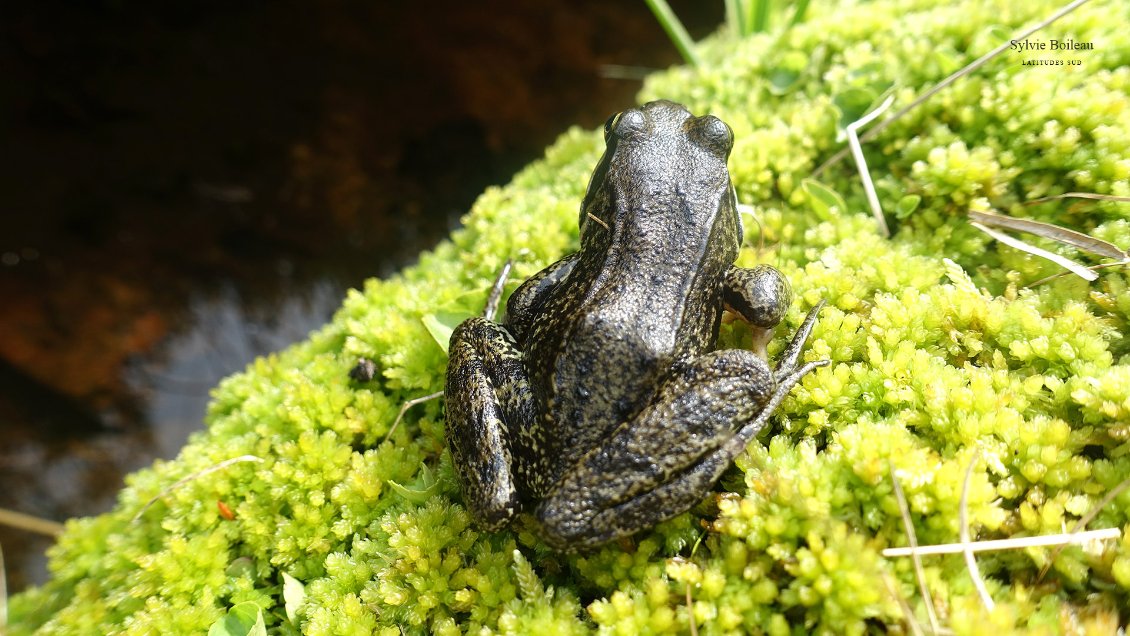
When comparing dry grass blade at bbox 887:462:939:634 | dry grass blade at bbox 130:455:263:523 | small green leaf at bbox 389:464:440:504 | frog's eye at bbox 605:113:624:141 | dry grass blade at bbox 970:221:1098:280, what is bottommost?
dry grass blade at bbox 887:462:939:634

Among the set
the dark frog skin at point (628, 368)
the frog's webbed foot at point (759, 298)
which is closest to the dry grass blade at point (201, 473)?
the dark frog skin at point (628, 368)

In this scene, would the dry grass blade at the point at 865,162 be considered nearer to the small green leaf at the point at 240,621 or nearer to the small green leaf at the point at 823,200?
the small green leaf at the point at 823,200

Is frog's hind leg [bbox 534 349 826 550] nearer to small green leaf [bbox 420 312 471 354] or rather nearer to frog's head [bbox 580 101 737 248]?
frog's head [bbox 580 101 737 248]

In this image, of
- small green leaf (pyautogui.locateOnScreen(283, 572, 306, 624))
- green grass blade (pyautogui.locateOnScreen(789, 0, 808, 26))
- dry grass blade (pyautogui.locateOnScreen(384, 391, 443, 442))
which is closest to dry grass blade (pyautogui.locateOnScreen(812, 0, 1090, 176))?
green grass blade (pyautogui.locateOnScreen(789, 0, 808, 26))

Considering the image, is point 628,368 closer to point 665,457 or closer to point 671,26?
point 665,457

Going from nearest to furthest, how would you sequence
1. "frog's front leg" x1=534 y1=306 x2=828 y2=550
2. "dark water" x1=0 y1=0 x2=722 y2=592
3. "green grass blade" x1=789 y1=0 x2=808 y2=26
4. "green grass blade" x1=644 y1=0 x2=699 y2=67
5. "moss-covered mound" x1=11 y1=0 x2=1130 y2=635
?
"moss-covered mound" x1=11 y1=0 x2=1130 y2=635 → "frog's front leg" x1=534 y1=306 x2=828 y2=550 → "green grass blade" x1=789 y1=0 x2=808 y2=26 → "green grass blade" x1=644 y1=0 x2=699 y2=67 → "dark water" x1=0 y1=0 x2=722 y2=592

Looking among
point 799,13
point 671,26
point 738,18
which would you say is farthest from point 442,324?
point 738,18
